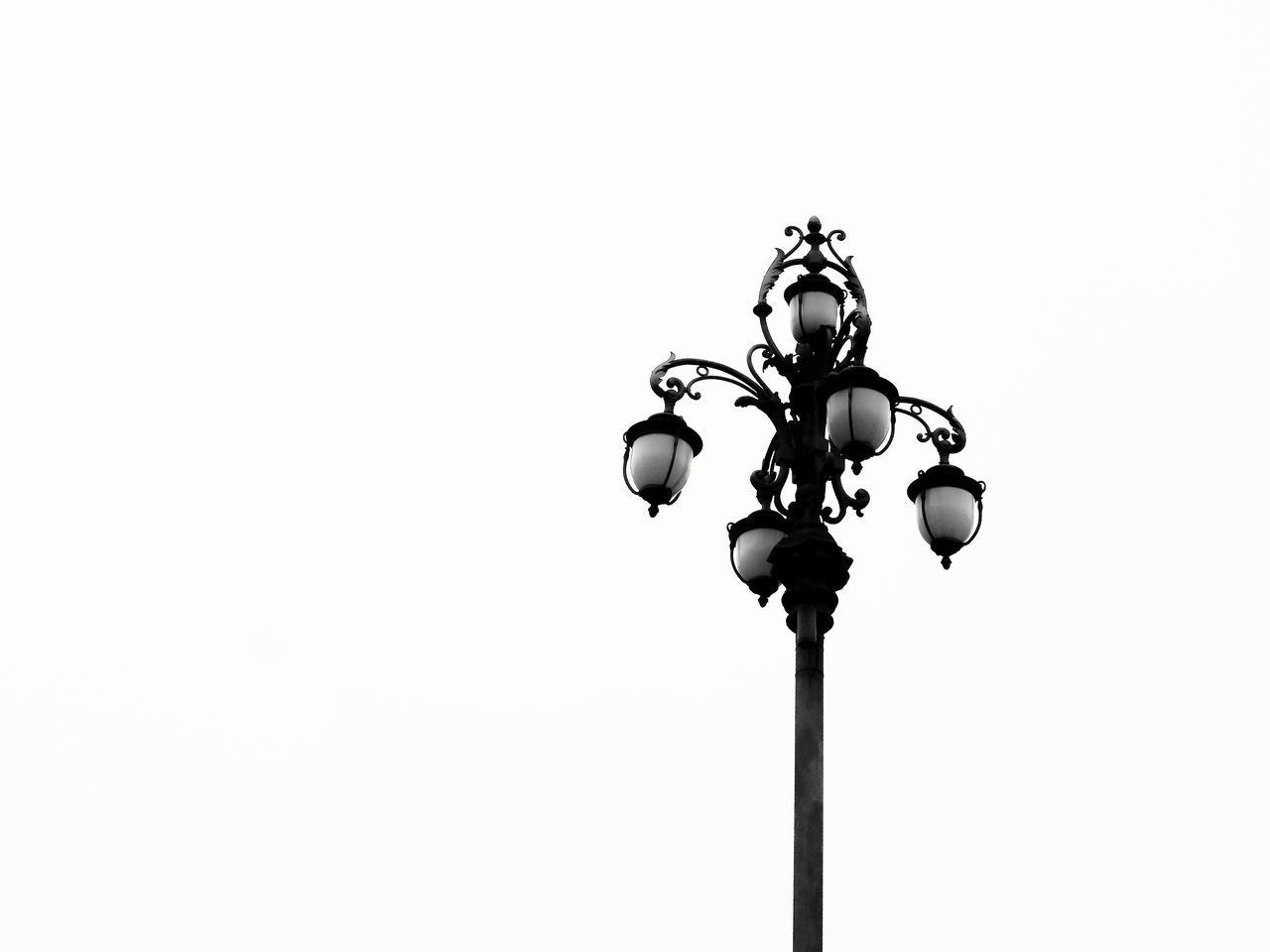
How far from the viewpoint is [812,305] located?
12922mm

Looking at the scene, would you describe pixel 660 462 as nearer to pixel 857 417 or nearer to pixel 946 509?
pixel 857 417

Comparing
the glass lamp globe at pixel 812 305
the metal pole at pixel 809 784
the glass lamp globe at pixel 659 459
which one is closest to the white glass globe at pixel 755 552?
the glass lamp globe at pixel 659 459

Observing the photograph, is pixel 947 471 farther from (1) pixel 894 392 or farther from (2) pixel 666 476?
(2) pixel 666 476

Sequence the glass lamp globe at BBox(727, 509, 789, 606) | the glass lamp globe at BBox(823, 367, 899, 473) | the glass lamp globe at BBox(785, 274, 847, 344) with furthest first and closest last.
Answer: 1. the glass lamp globe at BBox(785, 274, 847, 344)
2. the glass lamp globe at BBox(727, 509, 789, 606)
3. the glass lamp globe at BBox(823, 367, 899, 473)

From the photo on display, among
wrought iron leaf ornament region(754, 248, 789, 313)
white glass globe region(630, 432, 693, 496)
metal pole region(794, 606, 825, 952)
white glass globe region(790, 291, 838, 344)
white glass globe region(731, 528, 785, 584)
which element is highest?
wrought iron leaf ornament region(754, 248, 789, 313)

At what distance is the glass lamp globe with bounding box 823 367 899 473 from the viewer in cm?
1190

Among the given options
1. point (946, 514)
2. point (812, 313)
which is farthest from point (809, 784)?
point (812, 313)

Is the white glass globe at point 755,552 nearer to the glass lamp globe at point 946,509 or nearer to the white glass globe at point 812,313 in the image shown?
the glass lamp globe at point 946,509

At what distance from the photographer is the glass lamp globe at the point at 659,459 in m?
12.4

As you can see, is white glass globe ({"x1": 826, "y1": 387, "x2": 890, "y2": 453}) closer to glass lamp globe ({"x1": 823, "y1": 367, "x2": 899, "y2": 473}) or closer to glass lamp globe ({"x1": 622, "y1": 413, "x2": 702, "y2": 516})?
glass lamp globe ({"x1": 823, "y1": 367, "x2": 899, "y2": 473})

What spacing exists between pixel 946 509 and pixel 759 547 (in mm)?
1102

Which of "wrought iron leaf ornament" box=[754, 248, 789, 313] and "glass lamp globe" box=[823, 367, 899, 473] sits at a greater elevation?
"wrought iron leaf ornament" box=[754, 248, 789, 313]

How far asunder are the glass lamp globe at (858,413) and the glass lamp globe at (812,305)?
903 mm

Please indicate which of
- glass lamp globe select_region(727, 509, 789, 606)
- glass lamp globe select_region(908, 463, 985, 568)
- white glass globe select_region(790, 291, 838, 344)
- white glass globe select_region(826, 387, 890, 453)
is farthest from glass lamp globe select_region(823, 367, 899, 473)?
white glass globe select_region(790, 291, 838, 344)
